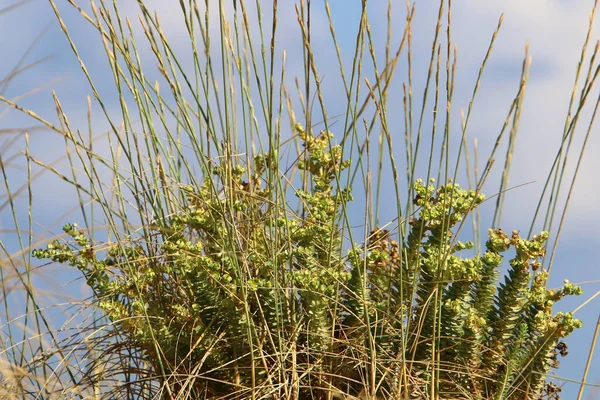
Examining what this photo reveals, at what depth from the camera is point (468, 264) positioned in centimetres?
215

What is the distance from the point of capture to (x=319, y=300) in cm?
206

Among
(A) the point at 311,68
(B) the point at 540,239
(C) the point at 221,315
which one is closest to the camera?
(A) the point at 311,68

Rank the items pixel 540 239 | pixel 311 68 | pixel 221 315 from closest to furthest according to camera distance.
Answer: pixel 311 68 → pixel 221 315 → pixel 540 239

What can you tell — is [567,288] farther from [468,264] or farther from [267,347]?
[267,347]

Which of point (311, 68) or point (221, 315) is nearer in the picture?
point (311, 68)

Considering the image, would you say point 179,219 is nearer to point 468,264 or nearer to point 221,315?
point 221,315

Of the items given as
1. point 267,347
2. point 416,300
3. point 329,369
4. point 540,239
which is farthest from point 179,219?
point 540,239

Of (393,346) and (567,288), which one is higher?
(567,288)

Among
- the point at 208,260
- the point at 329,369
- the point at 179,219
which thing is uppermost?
the point at 179,219

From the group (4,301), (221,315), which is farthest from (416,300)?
(4,301)

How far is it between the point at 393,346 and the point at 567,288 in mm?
547

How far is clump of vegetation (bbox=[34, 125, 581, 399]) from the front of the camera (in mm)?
2082

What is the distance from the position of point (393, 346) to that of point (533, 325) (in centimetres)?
42

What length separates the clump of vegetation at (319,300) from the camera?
2.08 m
